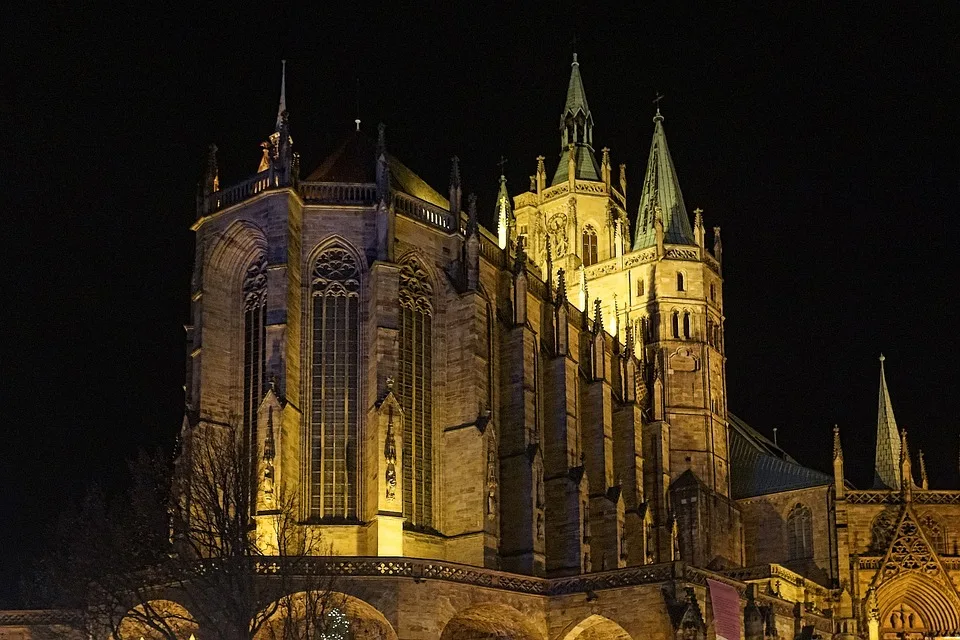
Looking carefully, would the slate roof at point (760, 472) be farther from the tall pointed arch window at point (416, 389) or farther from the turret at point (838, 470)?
the tall pointed arch window at point (416, 389)

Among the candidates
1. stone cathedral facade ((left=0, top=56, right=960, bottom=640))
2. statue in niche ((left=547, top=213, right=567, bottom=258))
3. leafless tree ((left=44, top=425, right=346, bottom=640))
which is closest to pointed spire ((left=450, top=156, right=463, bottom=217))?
stone cathedral facade ((left=0, top=56, right=960, bottom=640))

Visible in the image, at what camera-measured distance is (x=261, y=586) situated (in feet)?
122

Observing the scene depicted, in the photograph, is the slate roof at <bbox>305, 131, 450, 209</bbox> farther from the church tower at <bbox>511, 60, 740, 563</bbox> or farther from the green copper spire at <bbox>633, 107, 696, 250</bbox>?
the green copper spire at <bbox>633, 107, 696, 250</bbox>

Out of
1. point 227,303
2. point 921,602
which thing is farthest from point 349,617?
point 921,602

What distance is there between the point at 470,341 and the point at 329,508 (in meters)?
7.04

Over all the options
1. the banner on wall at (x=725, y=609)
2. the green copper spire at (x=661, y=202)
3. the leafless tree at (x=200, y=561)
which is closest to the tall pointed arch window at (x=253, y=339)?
the leafless tree at (x=200, y=561)

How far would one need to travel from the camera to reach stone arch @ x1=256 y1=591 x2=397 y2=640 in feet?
125

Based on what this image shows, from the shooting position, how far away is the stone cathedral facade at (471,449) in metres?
42.4

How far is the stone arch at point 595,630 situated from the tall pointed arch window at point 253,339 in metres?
11.0

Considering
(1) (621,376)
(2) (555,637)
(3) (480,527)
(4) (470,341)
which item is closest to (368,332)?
(4) (470,341)

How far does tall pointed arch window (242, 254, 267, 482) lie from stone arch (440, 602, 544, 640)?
841 centimetres

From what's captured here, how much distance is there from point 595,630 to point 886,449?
90.8ft

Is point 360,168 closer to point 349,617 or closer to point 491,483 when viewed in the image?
point 491,483

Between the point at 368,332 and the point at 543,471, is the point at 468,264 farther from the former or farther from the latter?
the point at 543,471
